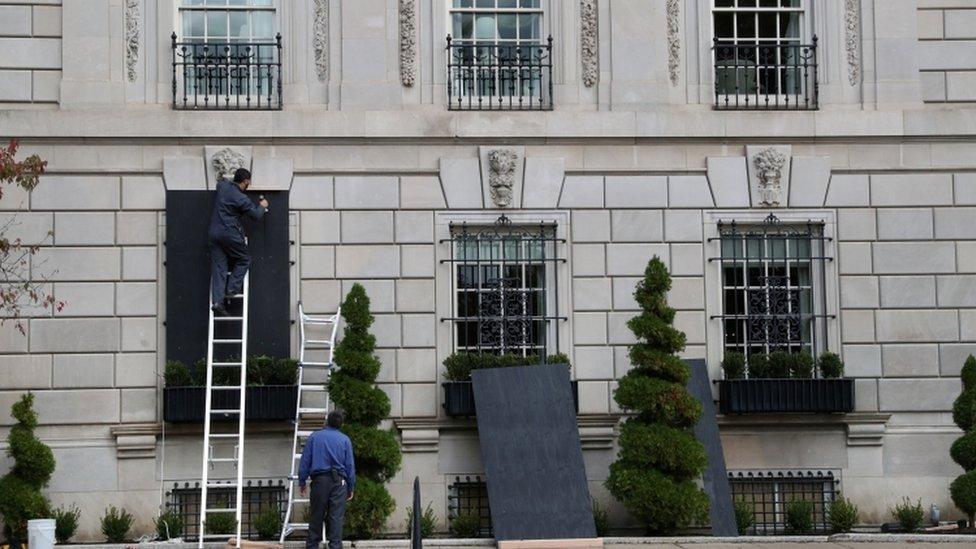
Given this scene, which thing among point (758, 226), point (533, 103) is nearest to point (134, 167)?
point (533, 103)

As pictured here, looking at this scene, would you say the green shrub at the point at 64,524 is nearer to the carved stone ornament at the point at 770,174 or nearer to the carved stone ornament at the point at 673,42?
the carved stone ornament at the point at 673,42

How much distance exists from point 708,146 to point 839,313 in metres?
2.87

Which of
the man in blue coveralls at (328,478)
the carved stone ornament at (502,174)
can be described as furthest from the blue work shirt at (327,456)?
the carved stone ornament at (502,174)

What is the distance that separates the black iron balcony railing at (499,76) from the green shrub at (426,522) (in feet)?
17.7

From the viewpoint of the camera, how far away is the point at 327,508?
1925cm

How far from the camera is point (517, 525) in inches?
828

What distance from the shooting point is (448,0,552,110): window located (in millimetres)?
23250

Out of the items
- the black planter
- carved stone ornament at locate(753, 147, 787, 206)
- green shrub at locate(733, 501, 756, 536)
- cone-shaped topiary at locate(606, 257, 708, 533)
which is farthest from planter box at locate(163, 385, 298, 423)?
carved stone ornament at locate(753, 147, 787, 206)

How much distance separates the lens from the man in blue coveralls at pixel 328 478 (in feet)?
62.7

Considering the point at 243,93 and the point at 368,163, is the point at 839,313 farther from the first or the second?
the point at 243,93

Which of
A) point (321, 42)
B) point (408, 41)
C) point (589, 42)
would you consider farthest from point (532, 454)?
point (321, 42)

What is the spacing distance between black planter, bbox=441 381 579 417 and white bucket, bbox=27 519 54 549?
5328 millimetres

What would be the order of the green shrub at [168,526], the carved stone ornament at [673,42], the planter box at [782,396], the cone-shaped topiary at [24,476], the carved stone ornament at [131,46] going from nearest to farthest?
the cone-shaped topiary at [24,476] < the green shrub at [168,526] < the planter box at [782,396] < the carved stone ornament at [131,46] < the carved stone ornament at [673,42]

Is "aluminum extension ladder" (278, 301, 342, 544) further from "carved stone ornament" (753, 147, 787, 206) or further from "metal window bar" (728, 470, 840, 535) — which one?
"carved stone ornament" (753, 147, 787, 206)
